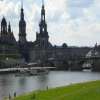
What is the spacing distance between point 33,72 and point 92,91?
113467mm

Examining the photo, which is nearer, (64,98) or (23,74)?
(64,98)

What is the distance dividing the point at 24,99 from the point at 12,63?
162082 millimetres

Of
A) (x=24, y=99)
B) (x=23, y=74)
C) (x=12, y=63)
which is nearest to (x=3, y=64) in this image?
(x=12, y=63)

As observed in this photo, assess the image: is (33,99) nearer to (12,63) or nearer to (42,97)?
(42,97)

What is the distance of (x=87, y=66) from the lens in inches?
7815

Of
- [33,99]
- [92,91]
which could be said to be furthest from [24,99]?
[92,91]

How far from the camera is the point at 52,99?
24141 millimetres

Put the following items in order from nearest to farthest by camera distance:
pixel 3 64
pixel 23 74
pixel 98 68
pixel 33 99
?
pixel 33 99
pixel 23 74
pixel 3 64
pixel 98 68

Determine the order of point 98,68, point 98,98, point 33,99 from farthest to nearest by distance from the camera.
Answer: point 98,68 < point 33,99 < point 98,98

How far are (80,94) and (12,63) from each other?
548 feet

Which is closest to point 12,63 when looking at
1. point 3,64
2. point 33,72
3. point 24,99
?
point 3,64

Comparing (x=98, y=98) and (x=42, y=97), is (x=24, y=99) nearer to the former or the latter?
(x=42, y=97)

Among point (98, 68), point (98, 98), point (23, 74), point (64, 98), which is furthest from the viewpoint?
point (98, 68)

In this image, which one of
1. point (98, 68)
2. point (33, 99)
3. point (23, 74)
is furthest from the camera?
point (98, 68)
